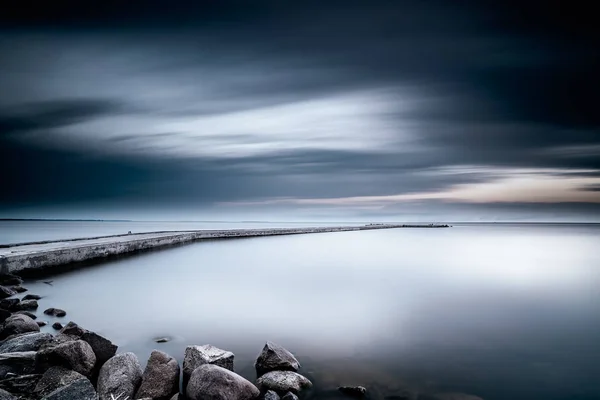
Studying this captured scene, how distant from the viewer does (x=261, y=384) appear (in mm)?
4656

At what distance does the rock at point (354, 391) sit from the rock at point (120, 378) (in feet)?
7.93

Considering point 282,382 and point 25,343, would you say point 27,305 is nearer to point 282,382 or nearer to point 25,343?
→ point 25,343

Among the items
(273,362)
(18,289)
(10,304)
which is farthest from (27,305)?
(273,362)

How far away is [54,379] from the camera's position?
4230mm

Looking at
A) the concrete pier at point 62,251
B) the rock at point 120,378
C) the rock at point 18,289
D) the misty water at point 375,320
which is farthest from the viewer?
the concrete pier at point 62,251

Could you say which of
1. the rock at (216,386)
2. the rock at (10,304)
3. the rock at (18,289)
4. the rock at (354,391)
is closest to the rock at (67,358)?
the rock at (216,386)

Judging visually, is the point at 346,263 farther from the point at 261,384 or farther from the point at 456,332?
the point at 261,384

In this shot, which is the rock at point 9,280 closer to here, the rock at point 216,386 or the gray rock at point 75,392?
the gray rock at point 75,392

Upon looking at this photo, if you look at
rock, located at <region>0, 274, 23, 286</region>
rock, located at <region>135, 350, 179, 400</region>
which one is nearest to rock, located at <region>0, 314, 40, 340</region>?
rock, located at <region>135, 350, 179, 400</region>

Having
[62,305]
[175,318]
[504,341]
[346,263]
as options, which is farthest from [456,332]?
[346,263]

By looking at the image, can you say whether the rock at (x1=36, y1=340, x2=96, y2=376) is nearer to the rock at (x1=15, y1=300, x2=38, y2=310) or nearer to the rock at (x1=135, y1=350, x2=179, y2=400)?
the rock at (x1=135, y1=350, x2=179, y2=400)

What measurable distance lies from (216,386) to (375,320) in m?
5.99

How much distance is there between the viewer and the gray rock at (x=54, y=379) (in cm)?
413

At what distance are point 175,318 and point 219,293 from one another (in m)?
3.72
